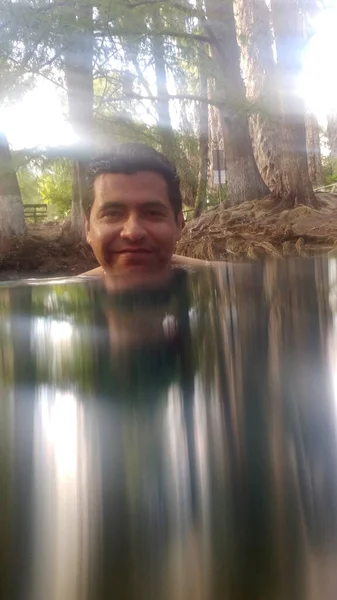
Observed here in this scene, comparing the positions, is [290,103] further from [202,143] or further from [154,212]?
[154,212]

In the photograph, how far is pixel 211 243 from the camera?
525 millimetres

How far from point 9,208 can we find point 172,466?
1.59 feet

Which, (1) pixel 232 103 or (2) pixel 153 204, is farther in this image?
(1) pixel 232 103

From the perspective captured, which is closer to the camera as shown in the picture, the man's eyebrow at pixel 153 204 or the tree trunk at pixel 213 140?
the man's eyebrow at pixel 153 204

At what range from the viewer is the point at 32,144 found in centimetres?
51

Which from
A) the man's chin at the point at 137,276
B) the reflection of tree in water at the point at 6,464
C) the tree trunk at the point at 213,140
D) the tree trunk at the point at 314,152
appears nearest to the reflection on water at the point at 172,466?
the reflection of tree in water at the point at 6,464

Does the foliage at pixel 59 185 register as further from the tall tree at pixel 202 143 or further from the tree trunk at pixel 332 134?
the tree trunk at pixel 332 134

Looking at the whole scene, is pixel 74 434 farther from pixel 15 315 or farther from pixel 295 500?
pixel 15 315

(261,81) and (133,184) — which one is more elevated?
(261,81)

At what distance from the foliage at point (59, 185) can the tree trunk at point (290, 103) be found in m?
0.24

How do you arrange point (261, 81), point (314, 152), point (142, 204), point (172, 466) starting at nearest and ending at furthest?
1. point (172, 466)
2. point (142, 204)
3. point (261, 81)
4. point (314, 152)

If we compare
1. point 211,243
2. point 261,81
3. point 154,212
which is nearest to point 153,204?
point 154,212

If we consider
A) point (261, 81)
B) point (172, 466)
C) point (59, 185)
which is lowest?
point (172, 466)

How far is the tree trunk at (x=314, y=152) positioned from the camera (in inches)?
30.2
